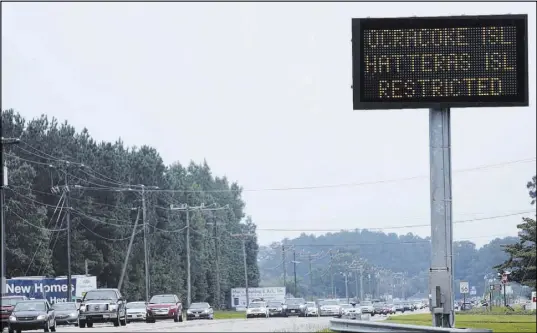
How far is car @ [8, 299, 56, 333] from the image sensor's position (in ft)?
165

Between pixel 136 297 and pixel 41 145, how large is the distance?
20.3 metres

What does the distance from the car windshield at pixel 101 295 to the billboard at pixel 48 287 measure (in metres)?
27.5

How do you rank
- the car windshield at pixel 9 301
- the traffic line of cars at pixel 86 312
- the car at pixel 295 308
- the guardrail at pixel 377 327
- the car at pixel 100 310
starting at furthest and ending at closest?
the car at pixel 295 308 → the car windshield at pixel 9 301 → the car at pixel 100 310 → the traffic line of cars at pixel 86 312 → the guardrail at pixel 377 327

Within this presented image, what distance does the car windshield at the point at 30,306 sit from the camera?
169 ft

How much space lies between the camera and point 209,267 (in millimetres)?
153000

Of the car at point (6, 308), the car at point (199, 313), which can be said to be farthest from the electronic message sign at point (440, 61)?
the car at point (199, 313)

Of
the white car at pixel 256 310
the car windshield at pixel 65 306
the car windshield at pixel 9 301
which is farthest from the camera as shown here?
the white car at pixel 256 310

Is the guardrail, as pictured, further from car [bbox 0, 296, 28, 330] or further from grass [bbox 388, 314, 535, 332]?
car [bbox 0, 296, 28, 330]

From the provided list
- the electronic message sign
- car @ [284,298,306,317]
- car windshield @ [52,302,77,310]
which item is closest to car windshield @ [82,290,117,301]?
car windshield @ [52,302,77,310]

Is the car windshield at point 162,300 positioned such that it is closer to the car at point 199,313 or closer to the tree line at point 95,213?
the car at point 199,313

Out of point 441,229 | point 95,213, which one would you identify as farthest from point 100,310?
point 95,213

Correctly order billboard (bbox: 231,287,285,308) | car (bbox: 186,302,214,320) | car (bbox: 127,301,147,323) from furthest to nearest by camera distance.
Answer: billboard (bbox: 231,287,285,308), car (bbox: 186,302,214,320), car (bbox: 127,301,147,323)

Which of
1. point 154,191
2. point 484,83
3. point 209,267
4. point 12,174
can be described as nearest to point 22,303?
point 484,83

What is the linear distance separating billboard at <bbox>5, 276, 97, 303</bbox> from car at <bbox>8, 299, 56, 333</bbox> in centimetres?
3266
